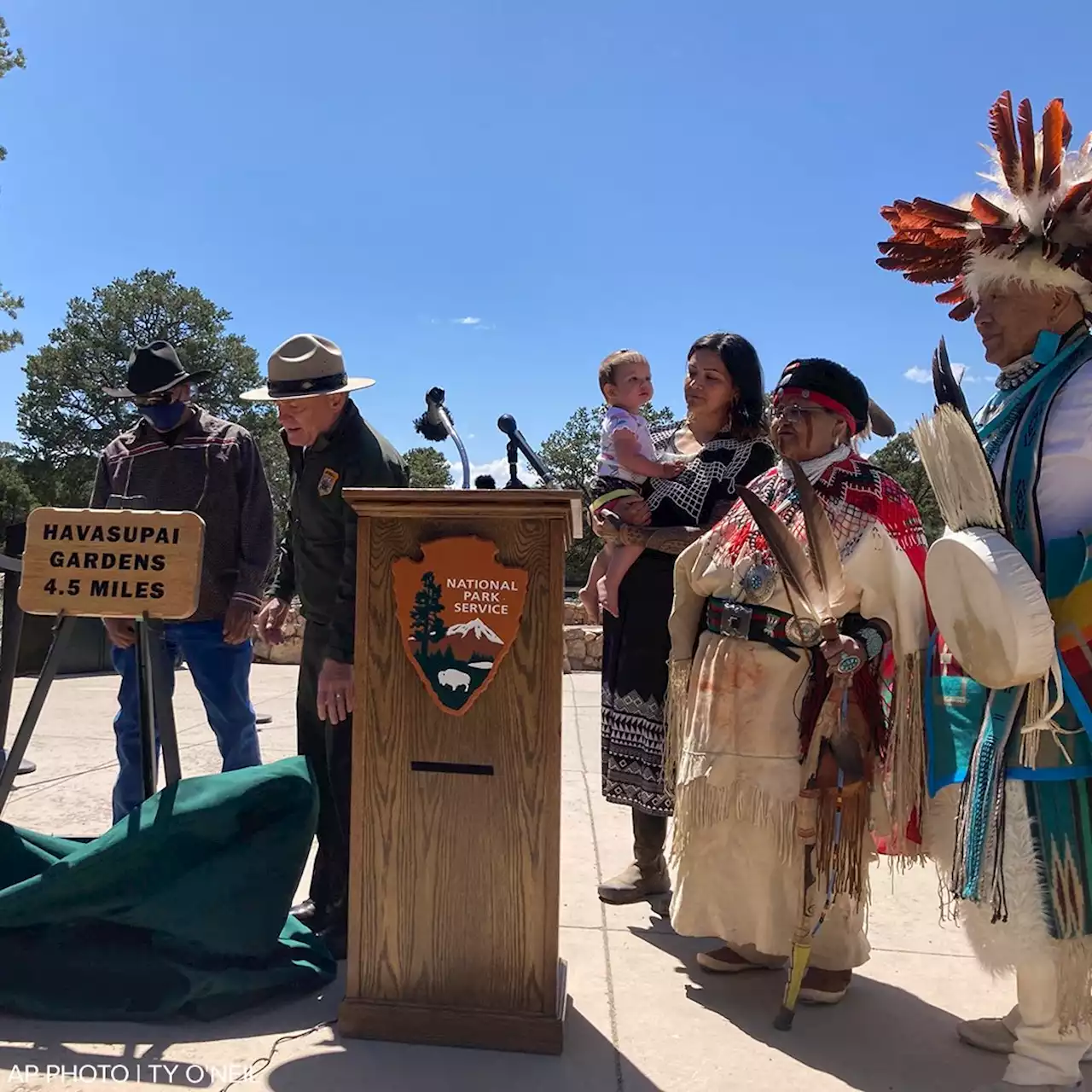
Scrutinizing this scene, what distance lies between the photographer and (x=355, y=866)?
7.30 feet

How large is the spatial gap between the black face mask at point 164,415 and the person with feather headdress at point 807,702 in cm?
223

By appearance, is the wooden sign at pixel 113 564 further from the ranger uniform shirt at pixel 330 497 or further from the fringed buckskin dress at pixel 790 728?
the fringed buckskin dress at pixel 790 728

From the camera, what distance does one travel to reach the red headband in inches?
98.0

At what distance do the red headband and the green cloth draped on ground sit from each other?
1809 mm

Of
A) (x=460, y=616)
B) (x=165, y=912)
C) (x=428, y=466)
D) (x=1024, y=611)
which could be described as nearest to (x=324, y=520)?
(x=460, y=616)

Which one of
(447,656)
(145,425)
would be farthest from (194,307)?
(447,656)

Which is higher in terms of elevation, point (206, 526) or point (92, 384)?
point (92, 384)

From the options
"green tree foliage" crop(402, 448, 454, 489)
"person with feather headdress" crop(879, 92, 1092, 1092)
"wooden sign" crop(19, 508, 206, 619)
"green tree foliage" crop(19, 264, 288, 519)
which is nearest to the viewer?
"person with feather headdress" crop(879, 92, 1092, 1092)

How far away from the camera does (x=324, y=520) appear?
114 inches

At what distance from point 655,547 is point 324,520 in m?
1.15

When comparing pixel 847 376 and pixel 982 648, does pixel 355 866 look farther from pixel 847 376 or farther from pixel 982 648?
pixel 847 376

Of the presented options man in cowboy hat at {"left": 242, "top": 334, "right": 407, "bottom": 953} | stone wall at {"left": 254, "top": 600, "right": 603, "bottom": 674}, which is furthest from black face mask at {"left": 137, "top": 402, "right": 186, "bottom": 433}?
stone wall at {"left": 254, "top": 600, "right": 603, "bottom": 674}

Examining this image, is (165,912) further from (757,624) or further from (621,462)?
(621,462)

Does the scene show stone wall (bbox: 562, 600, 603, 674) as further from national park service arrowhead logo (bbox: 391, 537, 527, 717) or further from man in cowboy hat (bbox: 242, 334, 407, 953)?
national park service arrowhead logo (bbox: 391, 537, 527, 717)
